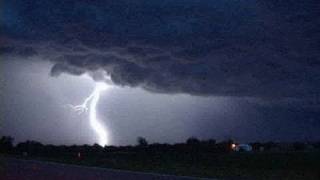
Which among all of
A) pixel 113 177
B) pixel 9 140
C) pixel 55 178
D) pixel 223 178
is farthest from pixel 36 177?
pixel 9 140

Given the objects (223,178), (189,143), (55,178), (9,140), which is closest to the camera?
(55,178)

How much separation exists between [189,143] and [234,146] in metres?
17.5

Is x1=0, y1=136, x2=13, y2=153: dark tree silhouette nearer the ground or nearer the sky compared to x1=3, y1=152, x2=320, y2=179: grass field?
nearer the sky

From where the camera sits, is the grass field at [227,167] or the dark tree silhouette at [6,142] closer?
the grass field at [227,167]

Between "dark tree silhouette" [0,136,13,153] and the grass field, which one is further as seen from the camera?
"dark tree silhouette" [0,136,13,153]

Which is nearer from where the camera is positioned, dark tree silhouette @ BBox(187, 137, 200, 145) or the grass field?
the grass field

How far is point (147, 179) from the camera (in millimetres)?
24594

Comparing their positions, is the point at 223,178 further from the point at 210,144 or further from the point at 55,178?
the point at 210,144

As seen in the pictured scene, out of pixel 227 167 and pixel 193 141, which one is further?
pixel 193 141

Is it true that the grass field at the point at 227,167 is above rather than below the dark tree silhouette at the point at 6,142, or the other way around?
below

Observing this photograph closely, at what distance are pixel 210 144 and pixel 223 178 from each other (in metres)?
68.5

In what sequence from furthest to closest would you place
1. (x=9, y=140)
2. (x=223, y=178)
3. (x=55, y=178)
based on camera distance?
(x=9, y=140) → (x=223, y=178) → (x=55, y=178)

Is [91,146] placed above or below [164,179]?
above

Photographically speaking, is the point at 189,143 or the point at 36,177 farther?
the point at 189,143
